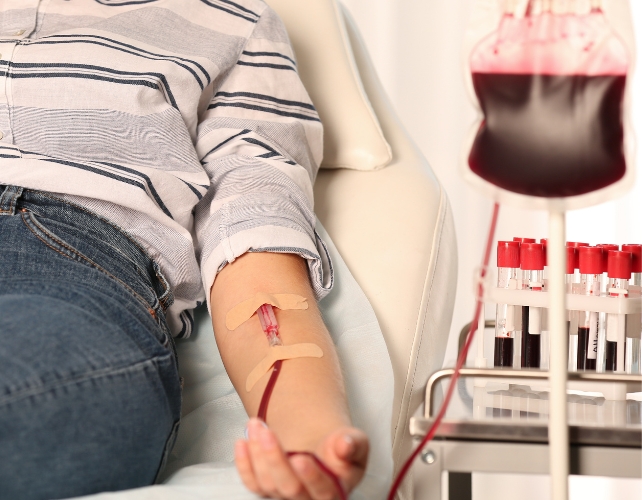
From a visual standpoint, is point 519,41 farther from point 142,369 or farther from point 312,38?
point 312,38

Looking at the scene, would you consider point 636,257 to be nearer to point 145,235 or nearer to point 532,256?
point 532,256

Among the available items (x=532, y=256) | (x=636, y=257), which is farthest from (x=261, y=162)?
(x=636, y=257)

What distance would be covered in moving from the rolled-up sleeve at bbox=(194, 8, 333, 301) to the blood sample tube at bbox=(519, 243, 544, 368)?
0.72 feet

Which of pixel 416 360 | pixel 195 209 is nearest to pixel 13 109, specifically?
pixel 195 209

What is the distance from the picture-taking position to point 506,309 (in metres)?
0.78

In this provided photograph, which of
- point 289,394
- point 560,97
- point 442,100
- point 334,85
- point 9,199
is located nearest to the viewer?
point 560,97

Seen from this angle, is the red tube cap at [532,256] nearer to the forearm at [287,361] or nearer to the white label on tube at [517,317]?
the white label on tube at [517,317]

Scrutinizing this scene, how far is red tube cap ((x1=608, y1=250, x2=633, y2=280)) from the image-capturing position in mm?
726

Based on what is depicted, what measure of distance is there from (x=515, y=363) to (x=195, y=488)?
0.42 m

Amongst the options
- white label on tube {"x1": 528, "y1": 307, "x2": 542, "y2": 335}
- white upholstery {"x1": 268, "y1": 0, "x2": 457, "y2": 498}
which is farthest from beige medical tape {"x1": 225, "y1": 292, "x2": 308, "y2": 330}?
white label on tube {"x1": 528, "y1": 307, "x2": 542, "y2": 335}

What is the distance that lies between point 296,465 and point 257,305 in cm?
26

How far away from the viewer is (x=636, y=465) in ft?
1.70

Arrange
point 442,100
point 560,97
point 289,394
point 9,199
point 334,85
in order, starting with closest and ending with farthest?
point 560,97, point 289,394, point 9,199, point 334,85, point 442,100

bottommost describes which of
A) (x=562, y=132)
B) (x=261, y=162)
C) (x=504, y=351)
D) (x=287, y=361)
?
(x=504, y=351)
